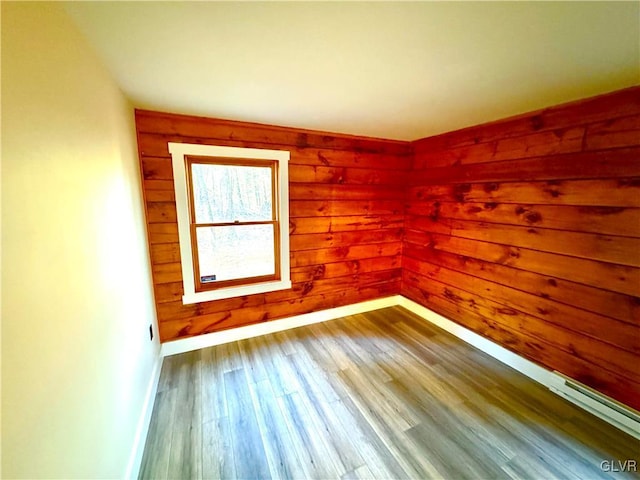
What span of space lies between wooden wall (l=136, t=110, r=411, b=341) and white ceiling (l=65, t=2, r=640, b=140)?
0.39 metres

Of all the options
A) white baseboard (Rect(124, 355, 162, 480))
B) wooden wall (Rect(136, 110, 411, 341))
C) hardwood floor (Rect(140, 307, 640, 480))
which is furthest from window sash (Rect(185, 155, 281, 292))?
white baseboard (Rect(124, 355, 162, 480))

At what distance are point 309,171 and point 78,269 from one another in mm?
1979

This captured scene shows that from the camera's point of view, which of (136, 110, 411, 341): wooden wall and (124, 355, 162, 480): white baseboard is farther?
(136, 110, 411, 341): wooden wall

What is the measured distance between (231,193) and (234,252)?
0.57 meters

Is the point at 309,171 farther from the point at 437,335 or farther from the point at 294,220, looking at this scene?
the point at 437,335

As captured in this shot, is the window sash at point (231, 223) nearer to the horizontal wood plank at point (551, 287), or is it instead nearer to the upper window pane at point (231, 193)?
the upper window pane at point (231, 193)

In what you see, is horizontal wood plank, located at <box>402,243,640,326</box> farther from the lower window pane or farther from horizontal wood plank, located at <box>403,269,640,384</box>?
the lower window pane

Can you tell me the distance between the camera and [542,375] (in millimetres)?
1942

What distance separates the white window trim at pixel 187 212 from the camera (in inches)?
81.9

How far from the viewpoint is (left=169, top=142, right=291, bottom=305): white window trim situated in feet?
6.82

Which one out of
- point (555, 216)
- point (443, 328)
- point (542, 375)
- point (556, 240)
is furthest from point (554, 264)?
point (443, 328)

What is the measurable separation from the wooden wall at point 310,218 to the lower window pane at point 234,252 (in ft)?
0.73

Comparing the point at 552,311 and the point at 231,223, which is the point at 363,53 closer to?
the point at 231,223

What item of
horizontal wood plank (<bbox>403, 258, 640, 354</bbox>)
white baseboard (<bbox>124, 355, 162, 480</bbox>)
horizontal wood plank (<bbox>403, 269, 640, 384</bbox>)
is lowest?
white baseboard (<bbox>124, 355, 162, 480</bbox>)
